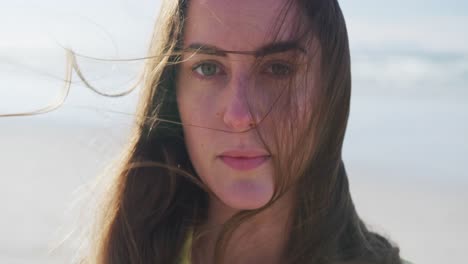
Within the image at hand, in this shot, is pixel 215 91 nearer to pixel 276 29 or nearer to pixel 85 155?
pixel 276 29

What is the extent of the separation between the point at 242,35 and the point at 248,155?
1.17ft

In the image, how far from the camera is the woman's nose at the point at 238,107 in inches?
93.7

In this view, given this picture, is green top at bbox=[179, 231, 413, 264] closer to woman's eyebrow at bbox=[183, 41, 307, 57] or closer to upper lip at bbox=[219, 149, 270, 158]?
upper lip at bbox=[219, 149, 270, 158]

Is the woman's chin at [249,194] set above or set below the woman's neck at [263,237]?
above

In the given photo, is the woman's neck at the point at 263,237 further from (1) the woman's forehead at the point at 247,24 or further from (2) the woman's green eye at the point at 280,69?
(1) the woman's forehead at the point at 247,24

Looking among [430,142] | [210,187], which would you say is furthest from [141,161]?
[430,142]

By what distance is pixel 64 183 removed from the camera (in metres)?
5.78

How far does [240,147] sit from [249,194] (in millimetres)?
145

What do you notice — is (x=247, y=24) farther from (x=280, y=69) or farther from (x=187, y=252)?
(x=187, y=252)

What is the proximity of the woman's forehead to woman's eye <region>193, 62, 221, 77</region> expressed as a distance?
0.25 feet

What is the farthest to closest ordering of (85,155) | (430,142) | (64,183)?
(430,142)
(85,155)
(64,183)

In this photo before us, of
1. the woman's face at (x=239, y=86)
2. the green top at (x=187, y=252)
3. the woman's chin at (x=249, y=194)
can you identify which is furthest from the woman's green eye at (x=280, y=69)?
the green top at (x=187, y=252)

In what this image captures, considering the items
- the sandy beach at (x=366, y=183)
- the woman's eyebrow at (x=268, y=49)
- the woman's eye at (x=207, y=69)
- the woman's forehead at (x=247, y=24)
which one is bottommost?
the sandy beach at (x=366, y=183)

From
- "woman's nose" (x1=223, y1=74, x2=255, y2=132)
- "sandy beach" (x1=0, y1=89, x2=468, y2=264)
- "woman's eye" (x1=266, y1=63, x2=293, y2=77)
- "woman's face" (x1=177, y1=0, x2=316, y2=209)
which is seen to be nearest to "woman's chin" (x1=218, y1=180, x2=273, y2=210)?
"woman's face" (x1=177, y1=0, x2=316, y2=209)
